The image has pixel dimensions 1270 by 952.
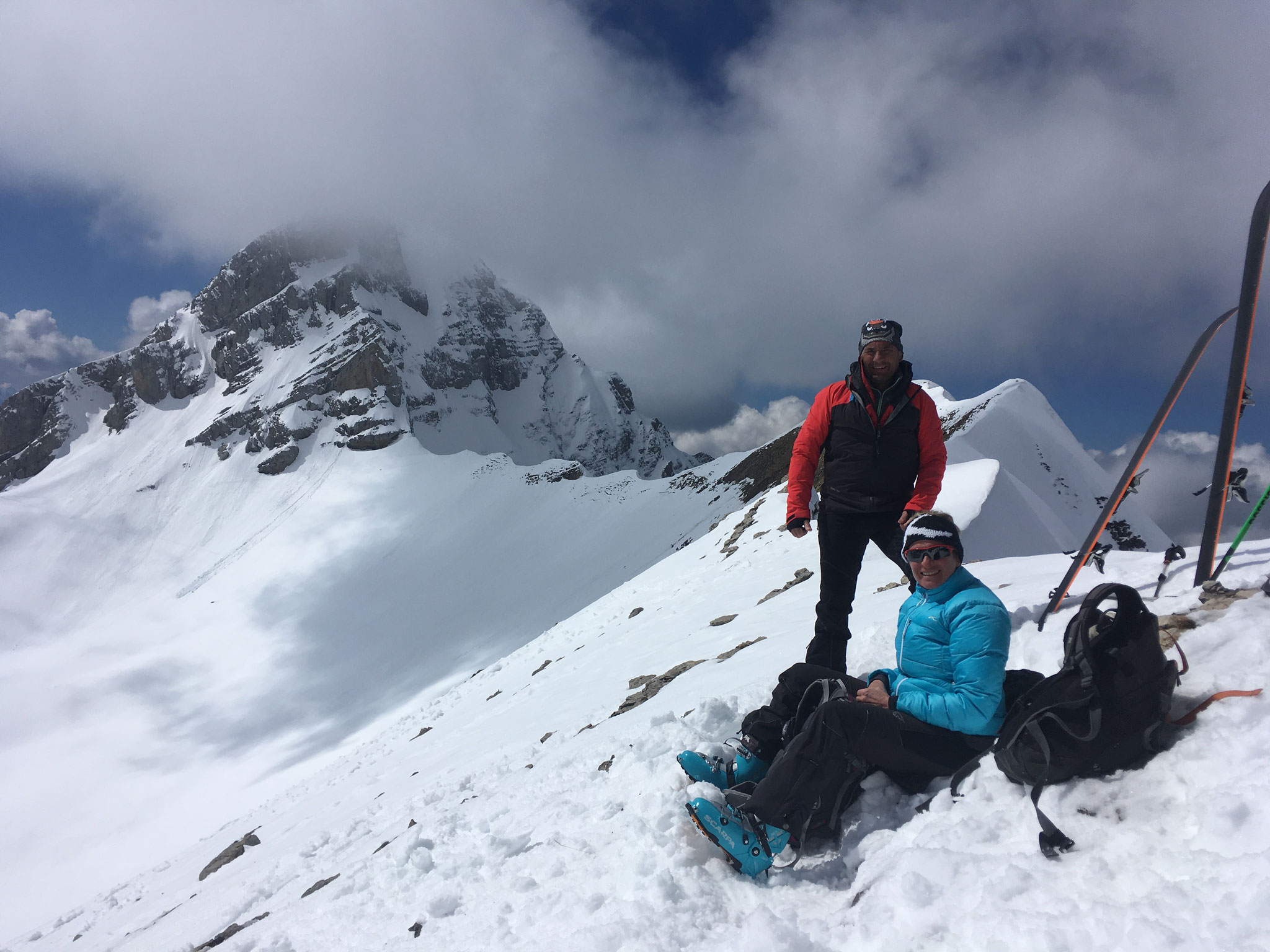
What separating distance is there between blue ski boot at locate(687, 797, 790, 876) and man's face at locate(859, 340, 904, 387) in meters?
3.03

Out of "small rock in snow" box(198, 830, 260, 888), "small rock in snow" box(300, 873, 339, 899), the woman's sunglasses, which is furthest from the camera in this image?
"small rock in snow" box(198, 830, 260, 888)

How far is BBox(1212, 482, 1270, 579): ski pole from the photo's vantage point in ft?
11.1

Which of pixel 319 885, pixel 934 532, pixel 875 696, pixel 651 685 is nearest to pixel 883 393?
pixel 934 532

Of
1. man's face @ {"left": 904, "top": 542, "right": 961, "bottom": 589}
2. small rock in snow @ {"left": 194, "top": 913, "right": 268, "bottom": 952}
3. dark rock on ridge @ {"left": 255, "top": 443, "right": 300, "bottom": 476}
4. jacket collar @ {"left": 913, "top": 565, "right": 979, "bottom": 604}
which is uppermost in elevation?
dark rock on ridge @ {"left": 255, "top": 443, "right": 300, "bottom": 476}

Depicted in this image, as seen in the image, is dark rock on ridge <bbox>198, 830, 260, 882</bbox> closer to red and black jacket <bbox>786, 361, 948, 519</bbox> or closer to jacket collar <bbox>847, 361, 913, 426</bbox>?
red and black jacket <bbox>786, 361, 948, 519</bbox>

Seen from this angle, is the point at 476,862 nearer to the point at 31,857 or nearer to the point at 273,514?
the point at 31,857

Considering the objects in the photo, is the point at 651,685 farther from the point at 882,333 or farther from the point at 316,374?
the point at 316,374

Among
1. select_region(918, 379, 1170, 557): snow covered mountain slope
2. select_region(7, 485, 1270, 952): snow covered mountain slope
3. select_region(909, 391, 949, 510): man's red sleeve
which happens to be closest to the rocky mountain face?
select_region(918, 379, 1170, 557): snow covered mountain slope

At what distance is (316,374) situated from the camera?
3258 inches

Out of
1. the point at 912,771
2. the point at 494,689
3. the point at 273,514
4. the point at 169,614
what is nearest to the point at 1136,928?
the point at 912,771

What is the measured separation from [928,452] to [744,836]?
116 inches

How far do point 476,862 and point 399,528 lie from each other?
40.6 metres

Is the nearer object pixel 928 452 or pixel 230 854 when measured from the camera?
pixel 928 452

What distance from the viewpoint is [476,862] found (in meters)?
4.26
